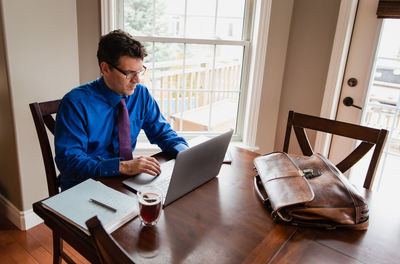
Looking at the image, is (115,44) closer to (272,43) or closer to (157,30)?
(157,30)

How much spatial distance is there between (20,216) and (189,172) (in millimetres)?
1588

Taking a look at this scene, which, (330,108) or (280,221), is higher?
(330,108)

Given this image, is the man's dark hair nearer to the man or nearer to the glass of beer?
the man

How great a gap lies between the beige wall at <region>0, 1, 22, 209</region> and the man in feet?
2.37

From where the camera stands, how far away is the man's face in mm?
1439

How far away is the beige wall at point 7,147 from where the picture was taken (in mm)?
1847

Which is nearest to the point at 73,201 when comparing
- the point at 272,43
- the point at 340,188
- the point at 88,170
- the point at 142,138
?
the point at 88,170

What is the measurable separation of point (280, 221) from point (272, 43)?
64.9 inches

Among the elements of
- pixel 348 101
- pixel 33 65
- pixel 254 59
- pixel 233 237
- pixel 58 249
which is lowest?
pixel 58 249

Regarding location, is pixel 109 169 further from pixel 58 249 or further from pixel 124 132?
pixel 58 249

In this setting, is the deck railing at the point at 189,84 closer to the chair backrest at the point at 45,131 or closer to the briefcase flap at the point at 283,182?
the chair backrest at the point at 45,131

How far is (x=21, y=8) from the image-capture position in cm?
179

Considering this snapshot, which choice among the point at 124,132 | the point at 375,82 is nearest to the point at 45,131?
the point at 124,132

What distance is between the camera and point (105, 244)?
23.8 inches
